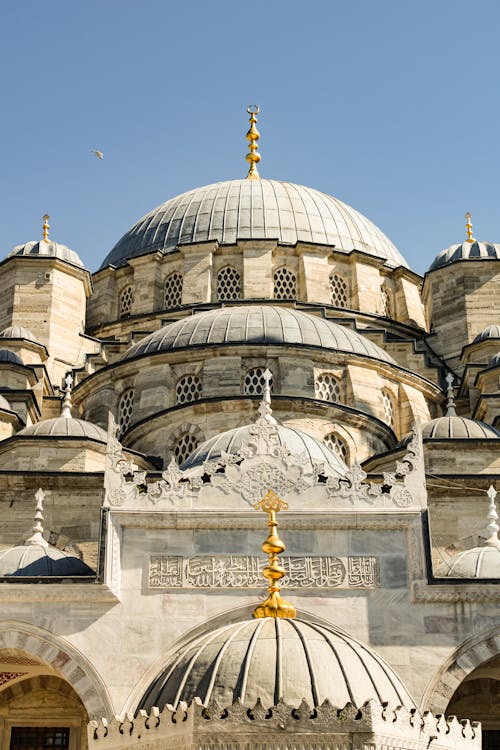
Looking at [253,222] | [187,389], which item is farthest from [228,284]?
[187,389]

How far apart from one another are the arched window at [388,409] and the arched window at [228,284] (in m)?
7.50

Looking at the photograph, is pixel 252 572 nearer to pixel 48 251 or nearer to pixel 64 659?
pixel 64 659

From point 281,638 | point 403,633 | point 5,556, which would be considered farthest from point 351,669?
point 5,556

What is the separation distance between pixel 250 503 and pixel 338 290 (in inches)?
717

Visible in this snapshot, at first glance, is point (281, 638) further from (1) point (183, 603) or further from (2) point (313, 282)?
(2) point (313, 282)

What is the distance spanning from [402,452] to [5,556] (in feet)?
27.5

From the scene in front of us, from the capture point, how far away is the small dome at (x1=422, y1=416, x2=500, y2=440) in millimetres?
24672

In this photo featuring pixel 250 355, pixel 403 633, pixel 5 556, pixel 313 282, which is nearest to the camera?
pixel 403 633

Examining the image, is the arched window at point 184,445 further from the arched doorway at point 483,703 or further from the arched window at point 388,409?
the arched doorway at point 483,703

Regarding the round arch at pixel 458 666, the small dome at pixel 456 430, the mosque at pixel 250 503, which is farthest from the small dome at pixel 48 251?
the round arch at pixel 458 666

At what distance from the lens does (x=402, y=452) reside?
24.0m

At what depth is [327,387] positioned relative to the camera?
27.4m

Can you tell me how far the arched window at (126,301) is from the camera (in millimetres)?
36531

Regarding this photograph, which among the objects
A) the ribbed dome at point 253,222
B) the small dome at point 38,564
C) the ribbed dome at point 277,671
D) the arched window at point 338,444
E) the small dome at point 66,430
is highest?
the ribbed dome at point 253,222
